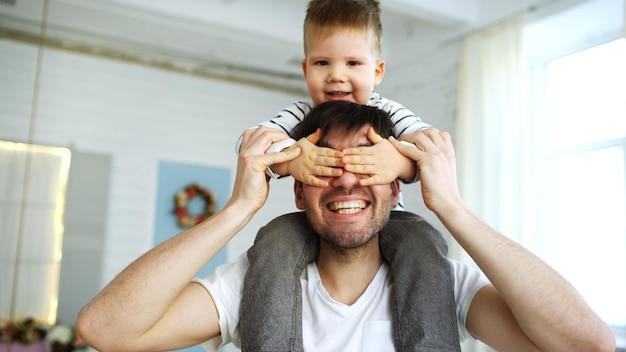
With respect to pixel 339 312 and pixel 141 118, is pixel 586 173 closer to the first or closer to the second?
pixel 339 312

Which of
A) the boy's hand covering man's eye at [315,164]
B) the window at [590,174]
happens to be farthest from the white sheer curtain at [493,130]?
the boy's hand covering man's eye at [315,164]

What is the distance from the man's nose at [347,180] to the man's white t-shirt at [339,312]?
0.33 meters

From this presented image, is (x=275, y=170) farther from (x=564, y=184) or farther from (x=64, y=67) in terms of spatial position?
(x=64, y=67)

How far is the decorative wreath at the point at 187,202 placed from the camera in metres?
4.94

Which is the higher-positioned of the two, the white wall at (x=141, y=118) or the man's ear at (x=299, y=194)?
the white wall at (x=141, y=118)

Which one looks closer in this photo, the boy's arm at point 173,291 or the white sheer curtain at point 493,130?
the boy's arm at point 173,291

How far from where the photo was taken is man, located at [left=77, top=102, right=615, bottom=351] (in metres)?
1.40

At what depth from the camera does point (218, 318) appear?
159 centimetres

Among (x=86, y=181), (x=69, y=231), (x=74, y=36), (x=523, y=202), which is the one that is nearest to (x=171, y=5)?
(x=74, y=36)

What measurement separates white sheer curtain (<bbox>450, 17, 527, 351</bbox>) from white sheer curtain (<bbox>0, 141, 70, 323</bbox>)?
285 centimetres

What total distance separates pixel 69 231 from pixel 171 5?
1.94 meters

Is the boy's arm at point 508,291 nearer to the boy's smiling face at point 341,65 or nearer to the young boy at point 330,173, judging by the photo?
the young boy at point 330,173

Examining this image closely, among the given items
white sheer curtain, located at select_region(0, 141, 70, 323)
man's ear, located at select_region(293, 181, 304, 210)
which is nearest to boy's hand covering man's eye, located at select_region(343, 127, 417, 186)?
man's ear, located at select_region(293, 181, 304, 210)

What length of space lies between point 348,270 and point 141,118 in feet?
12.2
